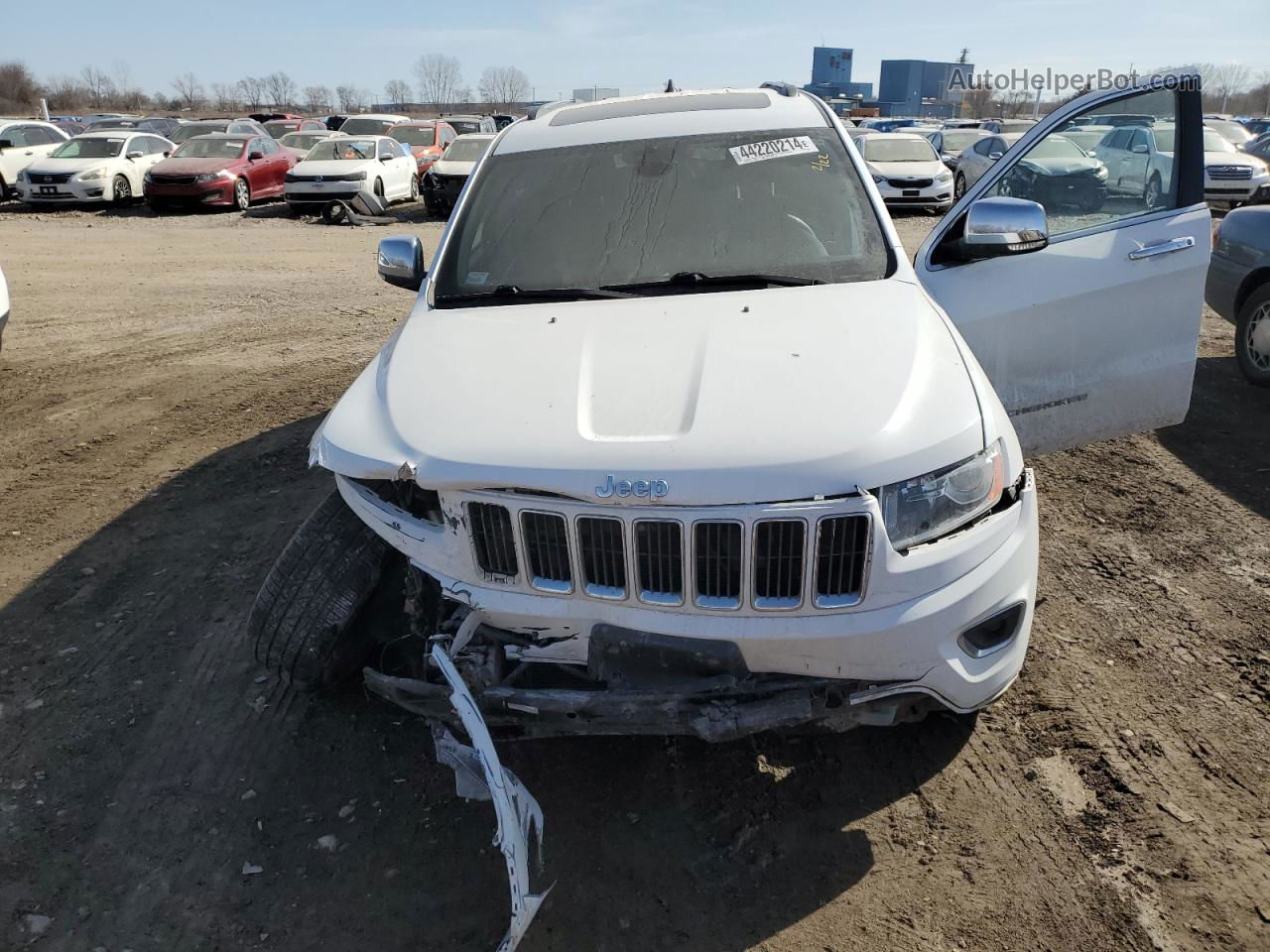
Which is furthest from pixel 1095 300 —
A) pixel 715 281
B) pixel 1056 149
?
pixel 715 281

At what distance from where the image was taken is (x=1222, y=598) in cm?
394

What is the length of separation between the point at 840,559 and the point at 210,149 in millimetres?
21181

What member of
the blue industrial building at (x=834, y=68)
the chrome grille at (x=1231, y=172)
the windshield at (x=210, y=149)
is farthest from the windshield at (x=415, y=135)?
the blue industrial building at (x=834, y=68)

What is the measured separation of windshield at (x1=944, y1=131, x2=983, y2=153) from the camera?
22.1 m

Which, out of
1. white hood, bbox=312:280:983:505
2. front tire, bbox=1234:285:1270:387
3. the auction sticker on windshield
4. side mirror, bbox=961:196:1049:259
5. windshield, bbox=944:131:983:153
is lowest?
front tire, bbox=1234:285:1270:387

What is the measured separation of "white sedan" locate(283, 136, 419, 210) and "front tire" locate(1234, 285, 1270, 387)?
50.2 feet

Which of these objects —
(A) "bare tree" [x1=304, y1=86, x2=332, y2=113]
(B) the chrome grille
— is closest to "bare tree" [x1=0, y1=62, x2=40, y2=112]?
(A) "bare tree" [x1=304, y1=86, x2=332, y2=113]

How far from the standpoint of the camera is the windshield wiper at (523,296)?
3.51m

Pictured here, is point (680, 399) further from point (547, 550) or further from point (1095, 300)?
point (1095, 300)

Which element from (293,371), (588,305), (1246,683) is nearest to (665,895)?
(588,305)

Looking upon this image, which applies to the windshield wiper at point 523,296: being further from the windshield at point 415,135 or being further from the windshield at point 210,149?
the windshield at point 415,135

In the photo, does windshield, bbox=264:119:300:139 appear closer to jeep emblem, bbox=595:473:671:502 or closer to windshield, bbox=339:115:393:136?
windshield, bbox=339:115:393:136

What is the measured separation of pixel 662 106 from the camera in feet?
14.9

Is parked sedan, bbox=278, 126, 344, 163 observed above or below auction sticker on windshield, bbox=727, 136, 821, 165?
below
